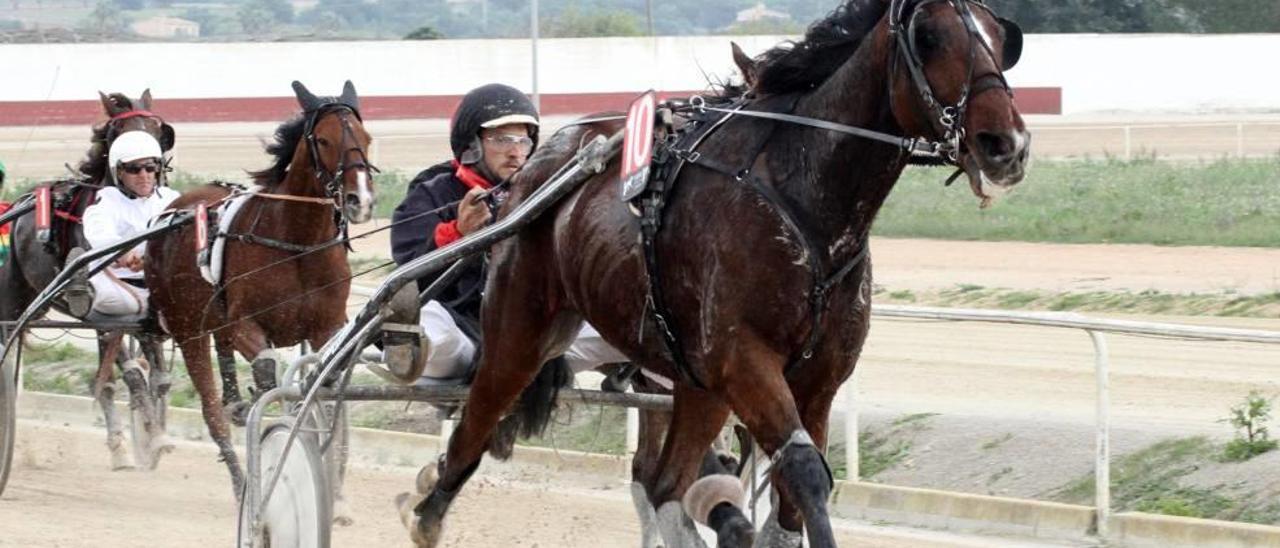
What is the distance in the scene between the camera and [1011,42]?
4562 millimetres

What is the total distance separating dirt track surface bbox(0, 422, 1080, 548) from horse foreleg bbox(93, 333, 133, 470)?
104 millimetres

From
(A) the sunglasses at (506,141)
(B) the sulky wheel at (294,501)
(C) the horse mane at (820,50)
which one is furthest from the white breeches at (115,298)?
(C) the horse mane at (820,50)

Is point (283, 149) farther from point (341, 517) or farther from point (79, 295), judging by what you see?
point (341, 517)

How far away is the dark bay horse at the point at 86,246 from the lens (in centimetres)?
966

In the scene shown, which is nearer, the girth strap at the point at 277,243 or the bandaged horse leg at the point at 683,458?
the bandaged horse leg at the point at 683,458

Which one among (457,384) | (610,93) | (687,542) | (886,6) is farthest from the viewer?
(610,93)

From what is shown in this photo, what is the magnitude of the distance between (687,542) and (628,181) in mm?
1107

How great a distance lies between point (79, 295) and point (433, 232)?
3.24 m

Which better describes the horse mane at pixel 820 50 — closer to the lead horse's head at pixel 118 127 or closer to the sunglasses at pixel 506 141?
the sunglasses at pixel 506 141

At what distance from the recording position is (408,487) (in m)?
9.12

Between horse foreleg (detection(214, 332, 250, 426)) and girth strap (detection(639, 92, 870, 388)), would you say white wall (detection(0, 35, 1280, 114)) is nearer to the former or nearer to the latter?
horse foreleg (detection(214, 332, 250, 426))

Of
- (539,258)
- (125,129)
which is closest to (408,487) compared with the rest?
(125,129)

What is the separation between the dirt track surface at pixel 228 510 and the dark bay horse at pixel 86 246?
0.84ft

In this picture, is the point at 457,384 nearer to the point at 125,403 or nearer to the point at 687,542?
the point at 687,542
